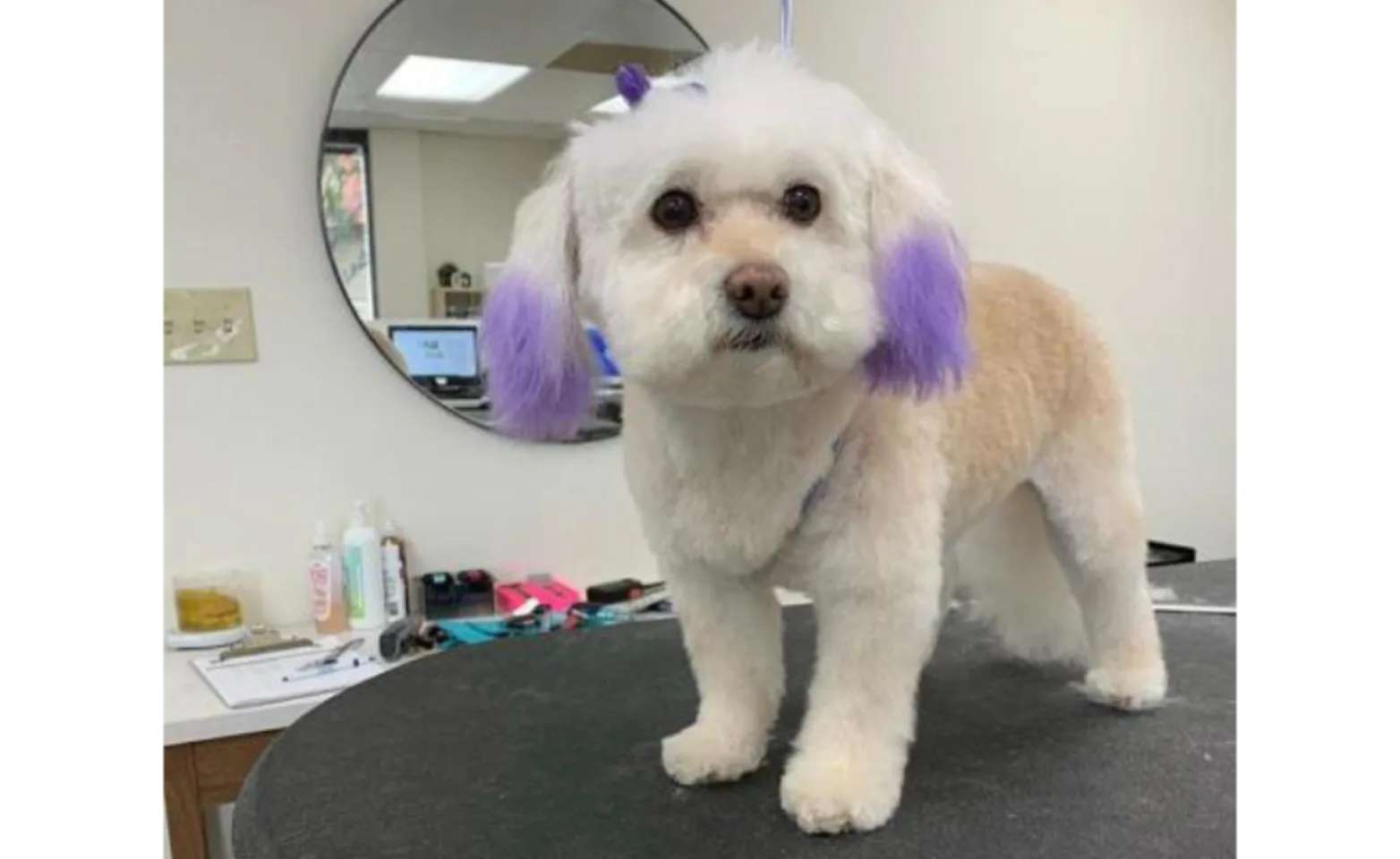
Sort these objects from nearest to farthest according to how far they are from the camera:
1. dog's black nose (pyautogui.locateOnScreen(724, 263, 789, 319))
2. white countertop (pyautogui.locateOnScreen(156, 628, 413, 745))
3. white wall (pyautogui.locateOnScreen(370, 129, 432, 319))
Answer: dog's black nose (pyautogui.locateOnScreen(724, 263, 789, 319))
white countertop (pyautogui.locateOnScreen(156, 628, 413, 745))
white wall (pyautogui.locateOnScreen(370, 129, 432, 319))

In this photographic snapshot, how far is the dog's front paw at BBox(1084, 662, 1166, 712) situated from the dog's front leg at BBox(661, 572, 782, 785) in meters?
0.33

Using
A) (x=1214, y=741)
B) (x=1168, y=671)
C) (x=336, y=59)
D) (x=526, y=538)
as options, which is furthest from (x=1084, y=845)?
(x=336, y=59)

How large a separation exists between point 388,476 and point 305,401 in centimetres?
17

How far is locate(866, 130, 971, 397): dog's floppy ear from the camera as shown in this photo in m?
0.77

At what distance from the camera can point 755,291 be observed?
2.27 ft

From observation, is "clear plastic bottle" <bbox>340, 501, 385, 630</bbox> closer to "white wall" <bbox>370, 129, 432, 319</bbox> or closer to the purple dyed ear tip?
"white wall" <bbox>370, 129, 432, 319</bbox>

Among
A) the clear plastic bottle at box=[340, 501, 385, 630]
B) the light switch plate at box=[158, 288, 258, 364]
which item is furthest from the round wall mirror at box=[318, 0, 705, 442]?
the clear plastic bottle at box=[340, 501, 385, 630]

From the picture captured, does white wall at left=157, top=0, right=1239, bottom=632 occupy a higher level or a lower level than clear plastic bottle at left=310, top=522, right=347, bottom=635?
higher

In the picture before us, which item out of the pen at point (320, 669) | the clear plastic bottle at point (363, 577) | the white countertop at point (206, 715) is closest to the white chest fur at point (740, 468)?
the white countertop at point (206, 715)

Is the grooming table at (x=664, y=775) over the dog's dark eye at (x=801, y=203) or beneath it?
beneath

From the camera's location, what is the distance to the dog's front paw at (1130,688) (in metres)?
1.05

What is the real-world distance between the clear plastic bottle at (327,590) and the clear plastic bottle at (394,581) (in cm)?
7

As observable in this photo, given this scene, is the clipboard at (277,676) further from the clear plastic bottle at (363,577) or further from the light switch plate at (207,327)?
the light switch plate at (207,327)

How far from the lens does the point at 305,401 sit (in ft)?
5.82
